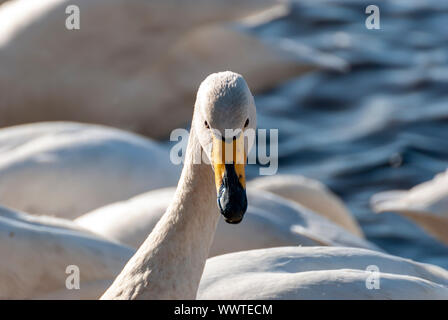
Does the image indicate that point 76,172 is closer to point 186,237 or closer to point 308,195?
point 308,195

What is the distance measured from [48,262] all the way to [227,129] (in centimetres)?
118

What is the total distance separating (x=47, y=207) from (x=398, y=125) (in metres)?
3.39

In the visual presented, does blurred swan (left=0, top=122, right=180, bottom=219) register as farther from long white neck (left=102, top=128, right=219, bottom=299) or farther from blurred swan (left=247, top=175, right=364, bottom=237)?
long white neck (left=102, top=128, right=219, bottom=299)

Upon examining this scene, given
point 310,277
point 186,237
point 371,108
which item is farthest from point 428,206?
point 371,108

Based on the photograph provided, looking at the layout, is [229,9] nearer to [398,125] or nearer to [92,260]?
[398,125]

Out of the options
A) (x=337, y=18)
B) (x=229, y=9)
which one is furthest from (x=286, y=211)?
(x=337, y=18)

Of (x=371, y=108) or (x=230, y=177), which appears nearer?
(x=230, y=177)

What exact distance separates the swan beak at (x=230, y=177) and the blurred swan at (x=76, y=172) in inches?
82.7

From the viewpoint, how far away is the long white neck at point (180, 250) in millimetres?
2703

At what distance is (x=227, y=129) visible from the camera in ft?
8.21

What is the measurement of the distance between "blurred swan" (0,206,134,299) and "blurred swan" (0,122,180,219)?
3.18 feet

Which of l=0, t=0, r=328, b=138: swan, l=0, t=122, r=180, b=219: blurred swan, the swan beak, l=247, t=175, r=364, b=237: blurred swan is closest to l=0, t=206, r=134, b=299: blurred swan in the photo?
l=0, t=122, r=180, b=219: blurred swan

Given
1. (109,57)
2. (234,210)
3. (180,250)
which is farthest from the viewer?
(109,57)

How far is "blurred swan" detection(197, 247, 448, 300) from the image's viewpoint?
2.95 m
